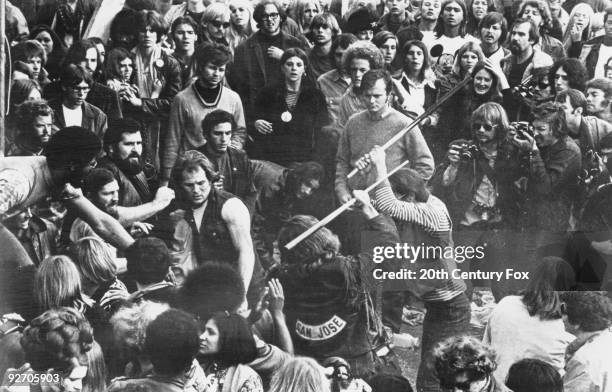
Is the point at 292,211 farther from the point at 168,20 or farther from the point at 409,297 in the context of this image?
the point at 168,20

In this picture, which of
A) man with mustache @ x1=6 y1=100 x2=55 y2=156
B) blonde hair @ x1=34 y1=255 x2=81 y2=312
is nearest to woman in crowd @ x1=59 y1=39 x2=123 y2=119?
man with mustache @ x1=6 y1=100 x2=55 y2=156

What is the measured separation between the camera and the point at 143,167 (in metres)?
5.35

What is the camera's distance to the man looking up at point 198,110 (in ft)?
A: 17.5

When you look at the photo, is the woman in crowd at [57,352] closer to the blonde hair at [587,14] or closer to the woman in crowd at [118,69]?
the woman in crowd at [118,69]

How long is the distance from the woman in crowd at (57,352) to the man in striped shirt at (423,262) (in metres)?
1.76

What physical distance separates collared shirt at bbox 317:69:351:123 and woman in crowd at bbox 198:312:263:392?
135 cm

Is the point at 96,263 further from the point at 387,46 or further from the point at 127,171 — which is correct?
the point at 387,46

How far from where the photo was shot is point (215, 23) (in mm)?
5422

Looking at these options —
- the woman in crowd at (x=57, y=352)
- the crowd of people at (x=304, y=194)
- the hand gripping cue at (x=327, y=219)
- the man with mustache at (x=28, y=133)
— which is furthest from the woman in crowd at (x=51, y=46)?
the hand gripping cue at (x=327, y=219)

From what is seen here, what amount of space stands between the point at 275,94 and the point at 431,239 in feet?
4.08

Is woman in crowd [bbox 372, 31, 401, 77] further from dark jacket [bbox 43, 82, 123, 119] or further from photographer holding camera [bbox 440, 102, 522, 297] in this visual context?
dark jacket [bbox 43, 82, 123, 119]

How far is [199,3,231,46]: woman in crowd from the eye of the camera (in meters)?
5.42

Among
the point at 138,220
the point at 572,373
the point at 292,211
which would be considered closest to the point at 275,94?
the point at 292,211

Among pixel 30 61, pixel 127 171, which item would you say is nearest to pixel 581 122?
pixel 127 171
